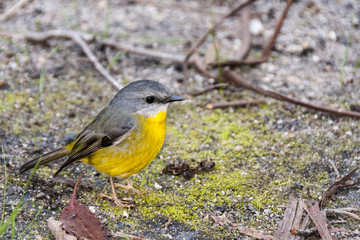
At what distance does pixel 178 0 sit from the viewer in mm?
8500

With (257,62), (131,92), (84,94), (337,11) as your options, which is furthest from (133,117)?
(337,11)

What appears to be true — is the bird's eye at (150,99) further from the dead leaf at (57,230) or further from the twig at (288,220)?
the twig at (288,220)

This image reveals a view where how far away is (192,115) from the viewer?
20.5 ft

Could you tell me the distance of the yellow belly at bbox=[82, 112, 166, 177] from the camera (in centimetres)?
455

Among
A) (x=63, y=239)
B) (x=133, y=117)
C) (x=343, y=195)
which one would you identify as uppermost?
(x=133, y=117)

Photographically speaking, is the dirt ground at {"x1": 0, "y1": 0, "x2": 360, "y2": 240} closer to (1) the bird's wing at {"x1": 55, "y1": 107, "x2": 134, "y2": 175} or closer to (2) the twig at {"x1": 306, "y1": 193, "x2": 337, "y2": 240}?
(2) the twig at {"x1": 306, "y1": 193, "x2": 337, "y2": 240}

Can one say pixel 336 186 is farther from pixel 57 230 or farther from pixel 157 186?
pixel 57 230

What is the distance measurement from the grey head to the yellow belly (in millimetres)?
87

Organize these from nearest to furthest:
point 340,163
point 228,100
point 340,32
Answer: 1. point 340,163
2. point 228,100
3. point 340,32

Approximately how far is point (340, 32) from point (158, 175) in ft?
13.9

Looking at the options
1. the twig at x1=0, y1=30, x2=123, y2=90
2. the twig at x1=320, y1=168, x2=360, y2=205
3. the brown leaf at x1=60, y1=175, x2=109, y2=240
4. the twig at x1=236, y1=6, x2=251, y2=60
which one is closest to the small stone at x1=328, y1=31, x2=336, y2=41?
the twig at x1=236, y1=6, x2=251, y2=60

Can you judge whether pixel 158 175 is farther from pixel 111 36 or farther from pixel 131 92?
pixel 111 36

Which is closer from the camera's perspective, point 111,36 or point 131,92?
point 131,92

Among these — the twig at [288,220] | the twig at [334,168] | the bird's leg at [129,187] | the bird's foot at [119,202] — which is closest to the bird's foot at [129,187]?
the bird's leg at [129,187]
